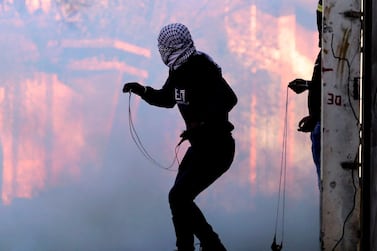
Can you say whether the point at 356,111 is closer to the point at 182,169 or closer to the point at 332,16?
the point at 332,16

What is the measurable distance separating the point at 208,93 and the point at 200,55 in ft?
0.98

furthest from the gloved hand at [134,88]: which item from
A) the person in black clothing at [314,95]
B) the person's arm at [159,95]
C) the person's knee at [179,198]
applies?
the person in black clothing at [314,95]

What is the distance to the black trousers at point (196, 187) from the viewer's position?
4.36m

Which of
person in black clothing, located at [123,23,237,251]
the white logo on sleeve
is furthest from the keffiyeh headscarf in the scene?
the white logo on sleeve

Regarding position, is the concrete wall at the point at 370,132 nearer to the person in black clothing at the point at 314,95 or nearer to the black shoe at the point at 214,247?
the person in black clothing at the point at 314,95

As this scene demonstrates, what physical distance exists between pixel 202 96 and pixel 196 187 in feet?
1.90

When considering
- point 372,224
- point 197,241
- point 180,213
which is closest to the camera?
point 372,224

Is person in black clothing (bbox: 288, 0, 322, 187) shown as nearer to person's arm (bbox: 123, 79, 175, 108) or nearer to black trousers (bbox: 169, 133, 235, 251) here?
black trousers (bbox: 169, 133, 235, 251)

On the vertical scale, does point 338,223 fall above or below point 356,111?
below

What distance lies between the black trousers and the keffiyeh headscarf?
1.82ft

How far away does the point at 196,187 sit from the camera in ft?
14.4

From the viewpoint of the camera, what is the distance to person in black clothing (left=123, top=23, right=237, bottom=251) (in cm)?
436

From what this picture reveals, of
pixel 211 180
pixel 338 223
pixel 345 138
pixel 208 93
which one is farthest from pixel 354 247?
pixel 208 93

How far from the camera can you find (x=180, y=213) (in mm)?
4363
